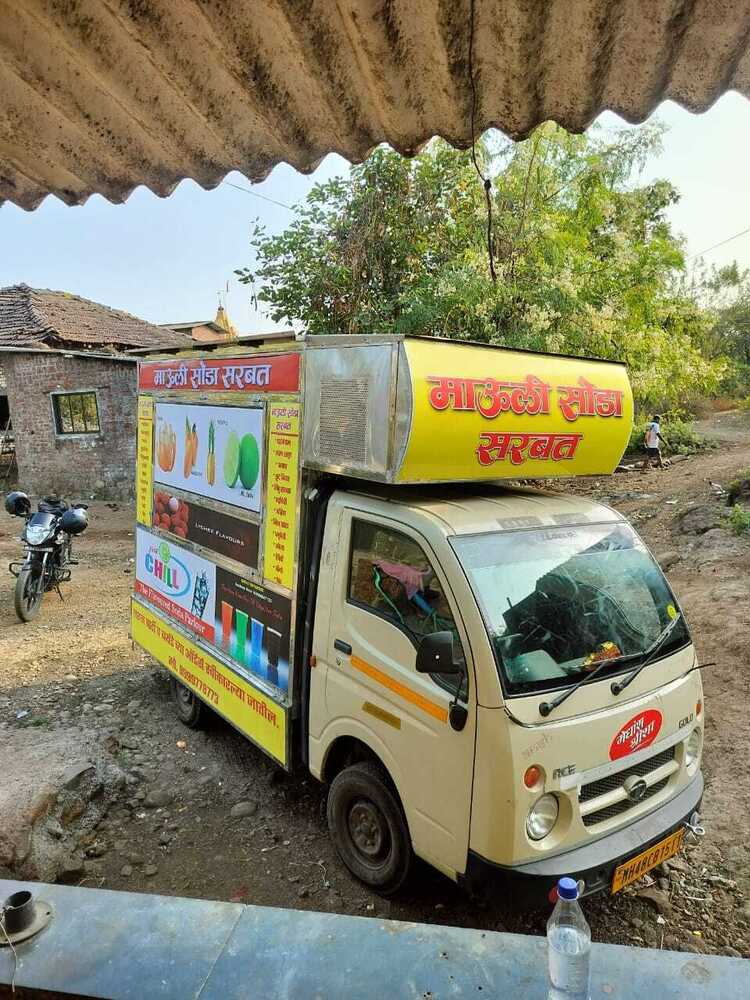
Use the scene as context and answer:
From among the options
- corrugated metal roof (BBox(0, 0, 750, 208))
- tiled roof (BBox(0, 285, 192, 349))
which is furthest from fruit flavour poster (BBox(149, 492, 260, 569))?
tiled roof (BBox(0, 285, 192, 349))

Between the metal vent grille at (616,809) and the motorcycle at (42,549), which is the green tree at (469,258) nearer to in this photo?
the motorcycle at (42,549)

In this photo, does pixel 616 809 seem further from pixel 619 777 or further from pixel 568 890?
pixel 568 890

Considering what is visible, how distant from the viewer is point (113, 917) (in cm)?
199

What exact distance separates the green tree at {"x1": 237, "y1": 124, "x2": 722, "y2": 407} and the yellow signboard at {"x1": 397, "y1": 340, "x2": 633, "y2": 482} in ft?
26.4

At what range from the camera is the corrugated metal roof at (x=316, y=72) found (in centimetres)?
177

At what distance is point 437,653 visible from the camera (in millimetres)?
2672

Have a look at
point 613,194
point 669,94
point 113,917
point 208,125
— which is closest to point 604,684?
point 113,917

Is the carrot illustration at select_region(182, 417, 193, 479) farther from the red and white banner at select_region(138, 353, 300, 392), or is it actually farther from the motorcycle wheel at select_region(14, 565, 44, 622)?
the motorcycle wheel at select_region(14, 565, 44, 622)

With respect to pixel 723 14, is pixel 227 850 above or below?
below

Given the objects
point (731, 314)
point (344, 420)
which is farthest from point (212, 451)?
point (731, 314)

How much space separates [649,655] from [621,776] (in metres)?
0.55

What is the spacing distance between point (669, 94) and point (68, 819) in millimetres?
4586

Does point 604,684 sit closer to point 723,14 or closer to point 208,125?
point 723,14

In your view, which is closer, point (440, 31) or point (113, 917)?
point (440, 31)
